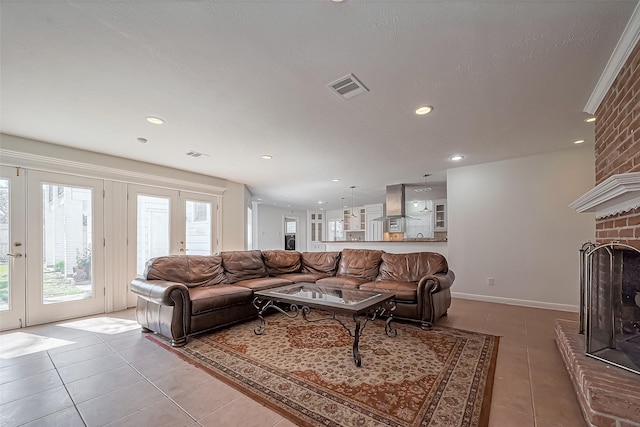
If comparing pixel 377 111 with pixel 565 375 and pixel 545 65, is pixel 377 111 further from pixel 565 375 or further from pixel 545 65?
pixel 565 375

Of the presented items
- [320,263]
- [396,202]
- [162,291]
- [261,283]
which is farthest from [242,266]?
[396,202]

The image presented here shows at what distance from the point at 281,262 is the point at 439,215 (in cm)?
531

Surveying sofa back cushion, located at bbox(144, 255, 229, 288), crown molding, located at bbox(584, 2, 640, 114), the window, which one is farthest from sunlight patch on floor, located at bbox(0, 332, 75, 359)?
crown molding, located at bbox(584, 2, 640, 114)

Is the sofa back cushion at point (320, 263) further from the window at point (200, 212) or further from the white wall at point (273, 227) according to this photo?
the white wall at point (273, 227)

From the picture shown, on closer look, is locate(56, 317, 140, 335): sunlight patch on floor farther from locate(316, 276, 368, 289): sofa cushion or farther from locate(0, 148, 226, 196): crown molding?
locate(316, 276, 368, 289): sofa cushion

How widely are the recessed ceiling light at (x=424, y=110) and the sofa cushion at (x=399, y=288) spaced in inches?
81.5

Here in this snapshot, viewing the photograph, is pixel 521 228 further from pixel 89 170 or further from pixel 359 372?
pixel 89 170

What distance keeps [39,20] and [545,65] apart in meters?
3.27

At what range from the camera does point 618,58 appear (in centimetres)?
183

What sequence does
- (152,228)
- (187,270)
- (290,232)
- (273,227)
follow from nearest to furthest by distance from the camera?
(187,270) → (152,228) → (273,227) → (290,232)

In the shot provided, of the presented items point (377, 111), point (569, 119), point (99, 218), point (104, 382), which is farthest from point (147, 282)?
point (569, 119)

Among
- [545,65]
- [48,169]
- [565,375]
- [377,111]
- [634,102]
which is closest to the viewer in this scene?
[634,102]

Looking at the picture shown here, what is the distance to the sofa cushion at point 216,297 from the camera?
2.95 m

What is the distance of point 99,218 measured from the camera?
13.1 feet
